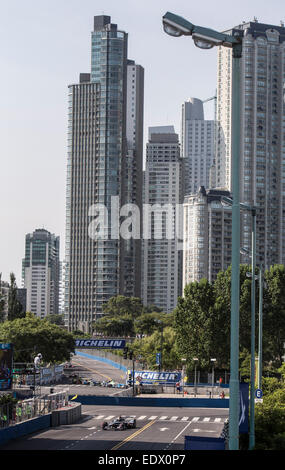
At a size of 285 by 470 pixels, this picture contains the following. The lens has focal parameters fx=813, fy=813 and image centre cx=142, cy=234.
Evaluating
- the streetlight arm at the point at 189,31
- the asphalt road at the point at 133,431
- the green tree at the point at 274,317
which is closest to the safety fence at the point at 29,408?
the asphalt road at the point at 133,431

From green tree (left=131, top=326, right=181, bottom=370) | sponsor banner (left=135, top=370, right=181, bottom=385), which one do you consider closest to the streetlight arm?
sponsor banner (left=135, top=370, right=181, bottom=385)

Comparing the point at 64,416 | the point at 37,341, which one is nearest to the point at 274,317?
the point at 37,341

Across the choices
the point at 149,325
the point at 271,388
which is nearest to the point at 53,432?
the point at 271,388

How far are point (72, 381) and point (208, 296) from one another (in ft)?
83.4

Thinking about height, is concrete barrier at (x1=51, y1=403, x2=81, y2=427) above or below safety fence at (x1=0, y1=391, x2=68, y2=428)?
below

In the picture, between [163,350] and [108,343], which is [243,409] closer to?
[108,343]

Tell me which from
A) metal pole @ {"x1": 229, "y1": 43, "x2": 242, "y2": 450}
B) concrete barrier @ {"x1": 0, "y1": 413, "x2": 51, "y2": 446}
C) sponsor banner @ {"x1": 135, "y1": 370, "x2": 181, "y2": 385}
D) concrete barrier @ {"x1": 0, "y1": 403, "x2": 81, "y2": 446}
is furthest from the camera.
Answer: sponsor banner @ {"x1": 135, "y1": 370, "x2": 181, "y2": 385}

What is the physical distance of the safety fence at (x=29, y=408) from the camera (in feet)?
191

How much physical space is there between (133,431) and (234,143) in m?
50.0

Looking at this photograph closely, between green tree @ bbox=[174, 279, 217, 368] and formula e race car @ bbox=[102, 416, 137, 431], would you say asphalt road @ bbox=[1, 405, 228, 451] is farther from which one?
green tree @ bbox=[174, 279, 217, 368]

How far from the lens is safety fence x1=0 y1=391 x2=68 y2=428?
58344 mm

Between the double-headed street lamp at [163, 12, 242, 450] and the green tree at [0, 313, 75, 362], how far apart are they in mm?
105977
